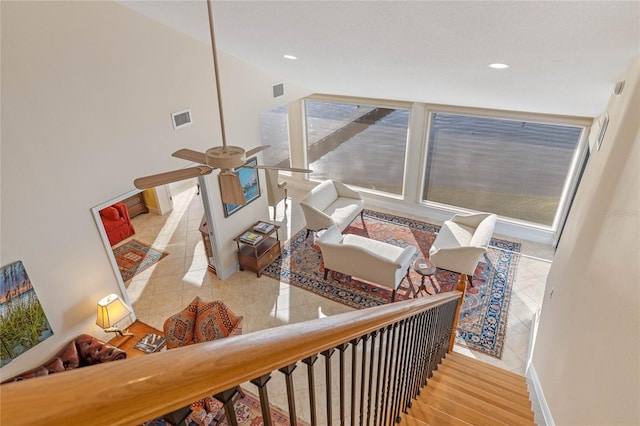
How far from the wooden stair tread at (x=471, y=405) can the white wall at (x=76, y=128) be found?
369cm

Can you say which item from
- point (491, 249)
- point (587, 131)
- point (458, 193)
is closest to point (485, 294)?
point (491, 249)

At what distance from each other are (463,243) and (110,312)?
4938 millimetres

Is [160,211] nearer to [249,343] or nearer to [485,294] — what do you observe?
[485,294]

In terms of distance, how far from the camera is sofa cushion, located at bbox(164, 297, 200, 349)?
14.6ft

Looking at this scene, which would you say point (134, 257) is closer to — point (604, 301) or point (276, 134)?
point (276, 134)

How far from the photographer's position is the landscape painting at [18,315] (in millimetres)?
3555

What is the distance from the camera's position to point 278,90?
622 centimetres

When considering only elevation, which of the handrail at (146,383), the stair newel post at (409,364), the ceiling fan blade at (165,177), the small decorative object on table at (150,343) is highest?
the handrail at (146,383)

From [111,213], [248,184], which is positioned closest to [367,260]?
[248,184]

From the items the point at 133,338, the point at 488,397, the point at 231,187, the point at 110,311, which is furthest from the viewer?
the point at 133,338

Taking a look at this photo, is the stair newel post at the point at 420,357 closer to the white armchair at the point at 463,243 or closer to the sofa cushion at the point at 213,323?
the sofa cushion at the point at 213,323

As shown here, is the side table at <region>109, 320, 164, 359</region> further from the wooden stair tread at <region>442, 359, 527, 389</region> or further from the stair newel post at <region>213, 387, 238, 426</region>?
the stair newel post at <region>213, 387, 238, 426</region>

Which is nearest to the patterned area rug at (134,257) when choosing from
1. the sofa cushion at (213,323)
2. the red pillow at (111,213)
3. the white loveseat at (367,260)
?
the red pillow at (111,213)

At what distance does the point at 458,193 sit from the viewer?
7547 millimetres
